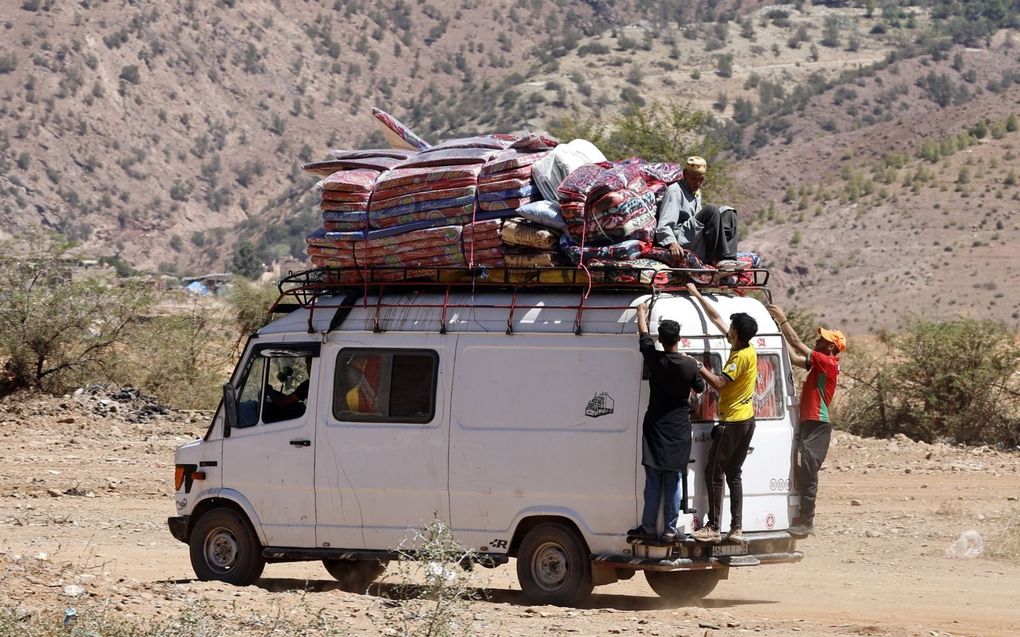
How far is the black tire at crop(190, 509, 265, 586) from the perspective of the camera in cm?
1181

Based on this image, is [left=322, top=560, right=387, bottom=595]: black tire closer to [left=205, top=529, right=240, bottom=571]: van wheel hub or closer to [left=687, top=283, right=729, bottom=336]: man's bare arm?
[left=205, top=529, right=240, bottom=571]: van wheel hub

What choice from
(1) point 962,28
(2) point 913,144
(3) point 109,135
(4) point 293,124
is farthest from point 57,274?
(1) point 962,28

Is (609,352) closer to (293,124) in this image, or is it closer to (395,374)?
(395,374)

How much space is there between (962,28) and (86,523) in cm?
9269

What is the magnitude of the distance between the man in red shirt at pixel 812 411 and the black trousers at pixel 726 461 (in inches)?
30.0

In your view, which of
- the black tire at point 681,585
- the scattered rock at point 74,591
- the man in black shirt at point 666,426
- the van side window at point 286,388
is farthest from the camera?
the van side window at point 286,388

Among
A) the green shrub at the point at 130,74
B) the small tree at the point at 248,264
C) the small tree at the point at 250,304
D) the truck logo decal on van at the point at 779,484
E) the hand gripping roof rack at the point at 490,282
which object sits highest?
the green shrub at the point at 130,74

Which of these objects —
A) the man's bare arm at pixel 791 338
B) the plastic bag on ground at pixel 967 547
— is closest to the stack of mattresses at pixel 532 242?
the man's bare arm at pixel 791 338

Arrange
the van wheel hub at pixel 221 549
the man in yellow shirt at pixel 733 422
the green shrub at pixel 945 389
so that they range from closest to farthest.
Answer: the man in yellow shirt at pixel 733 422, the van wheel hub at pixel 221 549, the green shrub at pixel 945 389

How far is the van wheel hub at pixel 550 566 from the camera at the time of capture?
422 inches

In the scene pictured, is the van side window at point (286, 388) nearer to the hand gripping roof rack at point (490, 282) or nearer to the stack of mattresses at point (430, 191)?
the hand gripping roof rack at point (490, 282)

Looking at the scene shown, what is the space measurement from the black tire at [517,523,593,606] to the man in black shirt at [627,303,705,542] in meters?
0.65

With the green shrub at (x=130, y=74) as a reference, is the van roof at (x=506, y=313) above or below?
below

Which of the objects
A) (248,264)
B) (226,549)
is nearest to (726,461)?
(226,549)
